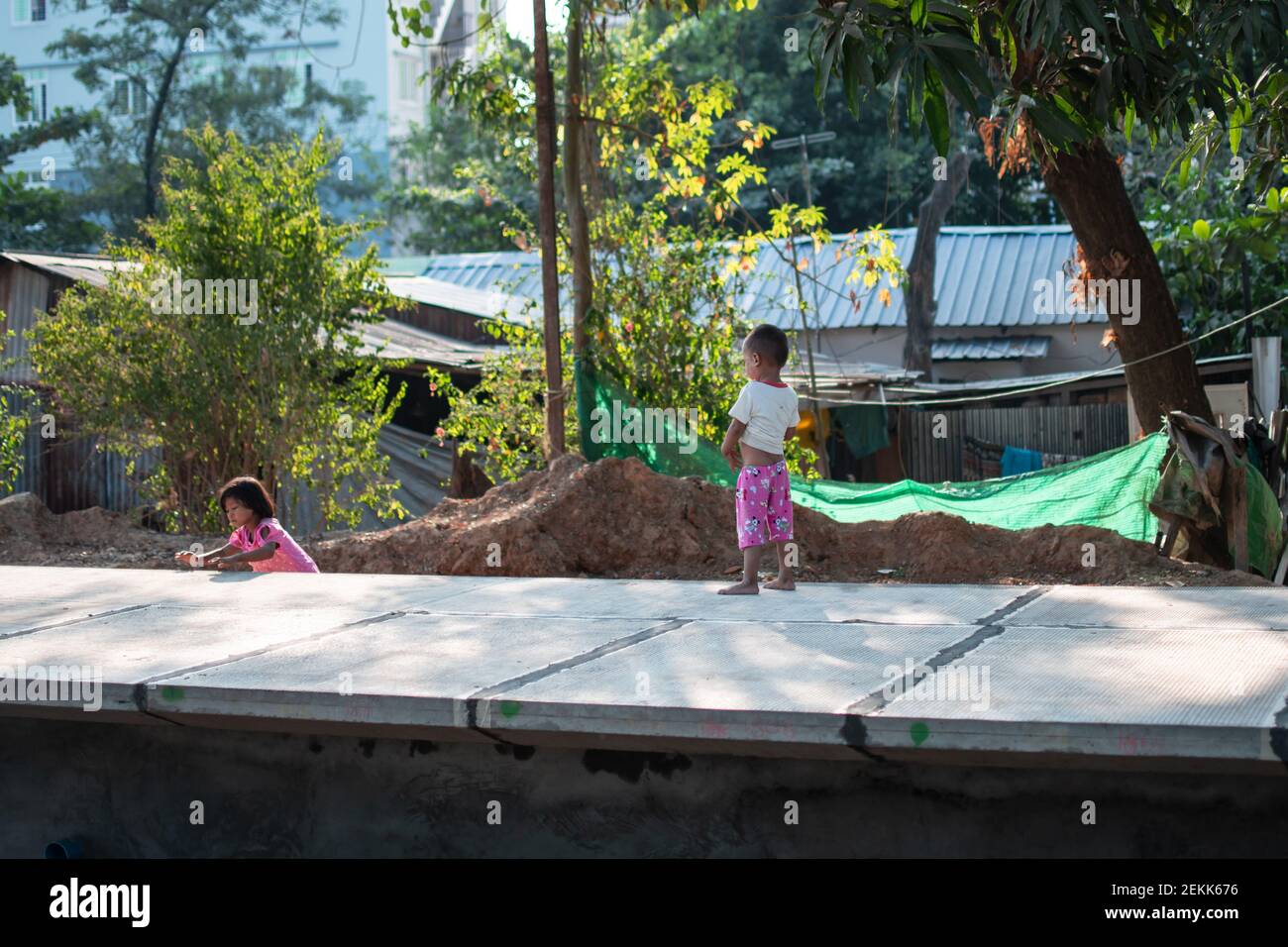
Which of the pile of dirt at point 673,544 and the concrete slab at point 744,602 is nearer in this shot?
the concrete slab at point 744,602

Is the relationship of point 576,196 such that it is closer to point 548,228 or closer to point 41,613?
point 548,228

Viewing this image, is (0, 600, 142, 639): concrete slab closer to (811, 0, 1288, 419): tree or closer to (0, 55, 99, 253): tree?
(811, 0, 1288, 419): tree

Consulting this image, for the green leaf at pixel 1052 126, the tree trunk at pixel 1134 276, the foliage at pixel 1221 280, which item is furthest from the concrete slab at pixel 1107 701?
the foliage at pixel 1221 280

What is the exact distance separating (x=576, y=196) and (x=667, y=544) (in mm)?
3880

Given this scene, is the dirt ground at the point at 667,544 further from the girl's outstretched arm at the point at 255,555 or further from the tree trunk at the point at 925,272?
the tree trunk at the point at 925,272

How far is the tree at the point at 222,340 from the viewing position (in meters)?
11.1

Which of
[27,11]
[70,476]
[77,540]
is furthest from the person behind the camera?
[27,11]

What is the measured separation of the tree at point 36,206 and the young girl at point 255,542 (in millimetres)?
17694

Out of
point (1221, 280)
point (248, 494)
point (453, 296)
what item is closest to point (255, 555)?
point (248, 494)

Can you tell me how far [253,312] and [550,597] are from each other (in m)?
6.03

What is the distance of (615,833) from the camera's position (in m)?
4.09

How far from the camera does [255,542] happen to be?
775cm

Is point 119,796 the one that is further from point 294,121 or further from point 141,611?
point 294,121
